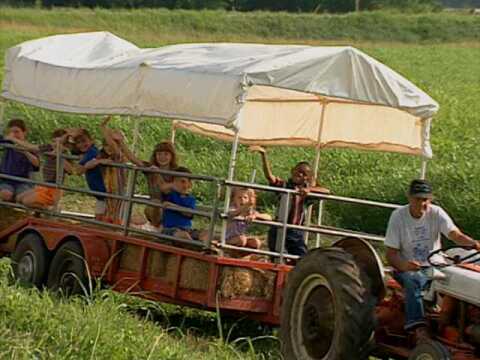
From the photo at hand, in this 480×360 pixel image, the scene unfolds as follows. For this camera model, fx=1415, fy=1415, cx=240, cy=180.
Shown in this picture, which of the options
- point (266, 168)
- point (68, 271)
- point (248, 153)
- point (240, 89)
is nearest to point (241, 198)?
point (240, 89)

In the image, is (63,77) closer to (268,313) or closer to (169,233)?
(169,233)

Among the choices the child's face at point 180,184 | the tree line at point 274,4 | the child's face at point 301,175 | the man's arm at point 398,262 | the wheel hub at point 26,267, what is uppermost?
the tree line at point 274,4

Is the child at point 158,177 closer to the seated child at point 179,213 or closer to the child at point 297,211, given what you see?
the seated child at point 179,213

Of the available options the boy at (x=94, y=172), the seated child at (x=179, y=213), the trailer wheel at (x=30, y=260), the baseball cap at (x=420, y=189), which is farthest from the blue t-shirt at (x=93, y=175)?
the baseball cap at (x=420, y=189)

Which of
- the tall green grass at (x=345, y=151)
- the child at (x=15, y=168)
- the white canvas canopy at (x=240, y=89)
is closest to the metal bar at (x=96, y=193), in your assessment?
the child at (x=15, y=168)

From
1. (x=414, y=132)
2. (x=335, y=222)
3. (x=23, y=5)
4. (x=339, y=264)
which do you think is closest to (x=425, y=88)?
(x=335, y=222)

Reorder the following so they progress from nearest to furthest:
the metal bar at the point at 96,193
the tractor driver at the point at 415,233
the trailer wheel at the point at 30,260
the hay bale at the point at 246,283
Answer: the tractor driver at the point at 415,233
the hay bale at the point at 246,283
the metal bar at the point at 96,193
the trailer wheel at the point at 30,260

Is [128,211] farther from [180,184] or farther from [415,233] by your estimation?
[415,233]

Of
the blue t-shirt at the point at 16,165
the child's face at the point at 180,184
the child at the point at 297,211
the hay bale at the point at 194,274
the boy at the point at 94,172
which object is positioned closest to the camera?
the hay bale at the point at 194,274

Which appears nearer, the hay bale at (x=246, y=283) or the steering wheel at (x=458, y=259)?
the steering wheel at (x=458, y=259)

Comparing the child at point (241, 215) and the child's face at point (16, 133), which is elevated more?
the child's face at point (16, 133)

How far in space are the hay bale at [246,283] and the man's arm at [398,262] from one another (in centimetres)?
167

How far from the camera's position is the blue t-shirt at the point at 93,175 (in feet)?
44.2

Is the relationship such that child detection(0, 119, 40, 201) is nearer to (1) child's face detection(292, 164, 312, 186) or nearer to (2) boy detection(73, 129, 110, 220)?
(2) boy detection(73, 129, 110, 220)
